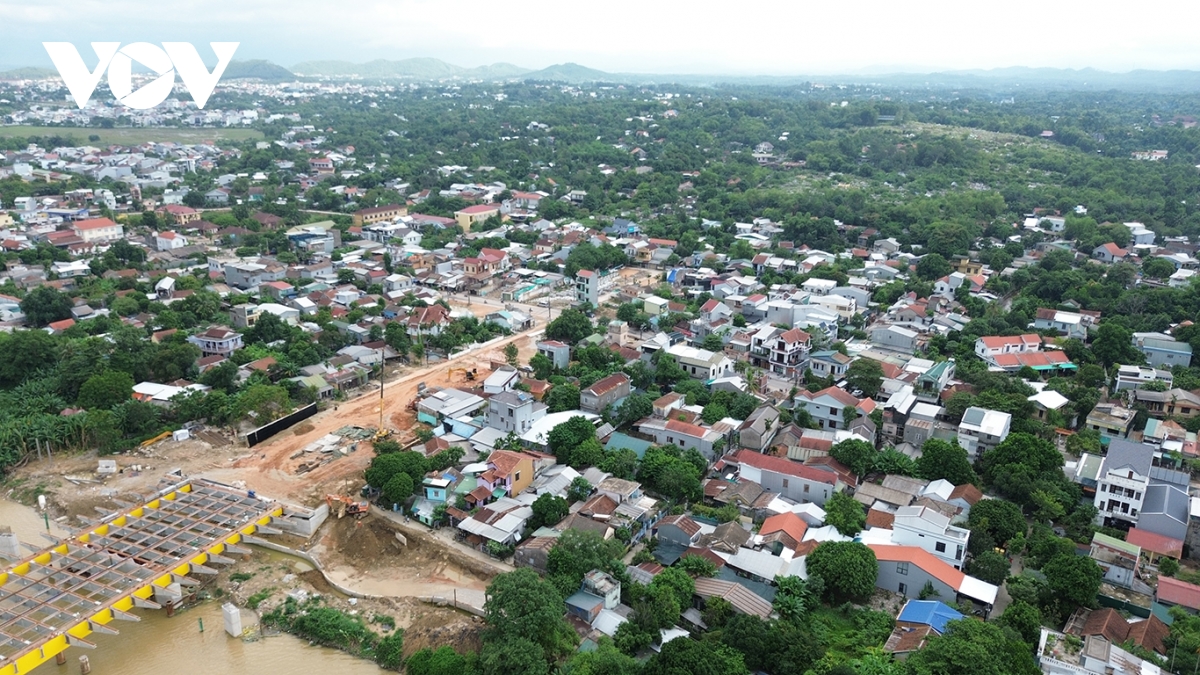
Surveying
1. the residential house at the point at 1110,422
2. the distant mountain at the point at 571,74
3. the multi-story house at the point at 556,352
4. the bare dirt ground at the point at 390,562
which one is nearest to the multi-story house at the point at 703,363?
the multi-story house at the point at 556,352

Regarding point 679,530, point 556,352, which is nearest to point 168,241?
point 556,352

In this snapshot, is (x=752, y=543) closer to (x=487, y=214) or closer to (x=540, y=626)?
(x=540, y=626)

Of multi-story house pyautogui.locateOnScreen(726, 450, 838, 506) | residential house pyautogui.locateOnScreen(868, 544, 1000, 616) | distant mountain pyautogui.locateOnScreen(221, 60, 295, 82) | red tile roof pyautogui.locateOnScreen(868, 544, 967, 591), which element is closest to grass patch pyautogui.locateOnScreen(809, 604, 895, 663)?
residential house pyautogui.locateOnScreen(868, 544, 1000, 616)

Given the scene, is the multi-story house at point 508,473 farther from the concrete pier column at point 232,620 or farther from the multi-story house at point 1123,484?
the multi-story house at point 1123,484

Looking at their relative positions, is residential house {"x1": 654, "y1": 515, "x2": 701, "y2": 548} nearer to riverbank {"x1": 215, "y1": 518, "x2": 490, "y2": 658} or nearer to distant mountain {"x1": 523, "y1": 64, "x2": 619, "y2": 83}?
riverbank {"x1": 215, "y1": 518, "x2": 490, "y2": 658}

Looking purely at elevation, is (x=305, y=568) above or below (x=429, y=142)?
below

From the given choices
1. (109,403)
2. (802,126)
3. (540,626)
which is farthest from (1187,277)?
(802,126)

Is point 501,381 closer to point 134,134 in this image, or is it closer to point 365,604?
point 365,604
